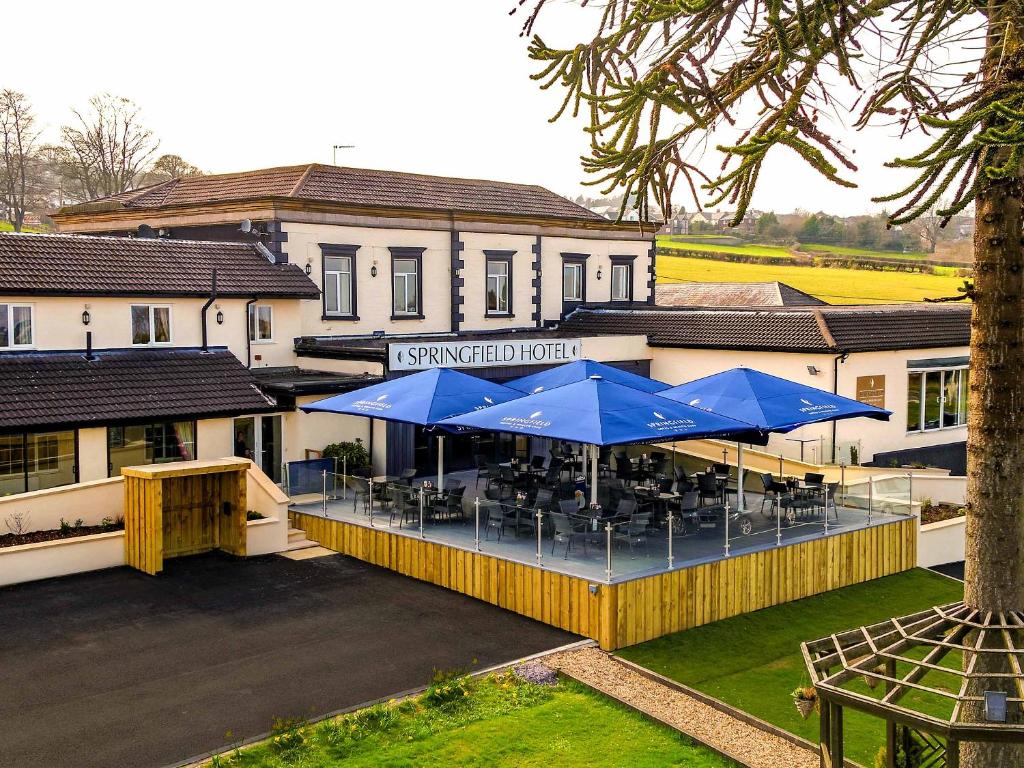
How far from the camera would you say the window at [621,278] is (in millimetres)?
35469

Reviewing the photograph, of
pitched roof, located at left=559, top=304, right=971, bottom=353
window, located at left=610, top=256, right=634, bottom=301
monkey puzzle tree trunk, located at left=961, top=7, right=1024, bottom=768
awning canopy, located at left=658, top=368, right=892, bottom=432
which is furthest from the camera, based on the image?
window, located at left=610, top=256, right=634, bottom=301

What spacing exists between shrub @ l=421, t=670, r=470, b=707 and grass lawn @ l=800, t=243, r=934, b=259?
241 feet

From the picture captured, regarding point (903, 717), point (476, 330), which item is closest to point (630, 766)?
point (903, 717)

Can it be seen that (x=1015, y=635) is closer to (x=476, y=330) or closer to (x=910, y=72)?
(x=910, y=72)

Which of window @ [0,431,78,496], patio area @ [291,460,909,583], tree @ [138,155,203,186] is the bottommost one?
→ patio area @ [291,460,909,583]

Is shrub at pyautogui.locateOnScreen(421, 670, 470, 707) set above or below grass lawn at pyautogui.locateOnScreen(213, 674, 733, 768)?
above

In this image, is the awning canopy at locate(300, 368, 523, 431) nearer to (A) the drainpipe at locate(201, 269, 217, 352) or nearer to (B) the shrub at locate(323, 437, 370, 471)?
(B) the shrub at locate(323, 437, 370, 471)

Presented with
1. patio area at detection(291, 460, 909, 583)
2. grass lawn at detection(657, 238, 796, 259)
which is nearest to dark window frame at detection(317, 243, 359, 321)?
patio area at detection(291, 460, 909, 583)

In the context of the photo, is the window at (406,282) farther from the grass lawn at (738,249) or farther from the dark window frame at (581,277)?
the grass lawn at (738,249)

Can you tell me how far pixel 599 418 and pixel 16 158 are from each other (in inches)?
2235

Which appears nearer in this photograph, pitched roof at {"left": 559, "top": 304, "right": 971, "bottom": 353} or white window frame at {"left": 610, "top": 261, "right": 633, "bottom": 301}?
pitched roof at {"left": 559, "top": 304, "right": 971, "bottom": 353}

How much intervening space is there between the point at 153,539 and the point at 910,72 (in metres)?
13.8

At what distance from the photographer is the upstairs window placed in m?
31.4

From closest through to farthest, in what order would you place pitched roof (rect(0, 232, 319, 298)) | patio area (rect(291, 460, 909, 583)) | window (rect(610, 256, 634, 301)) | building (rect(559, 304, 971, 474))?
1. patio area (rect(291, 460, 909, 583))
2. pitched roof (rect(0, 232, 319, 298))
3. building (rect(559, 304, 971, 474))
4. window (rect(610, 256, 634, 301))
